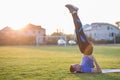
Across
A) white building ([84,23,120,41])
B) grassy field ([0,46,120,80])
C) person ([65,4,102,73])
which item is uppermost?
white building ([84,23,120,41])

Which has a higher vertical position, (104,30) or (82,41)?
(104,30)

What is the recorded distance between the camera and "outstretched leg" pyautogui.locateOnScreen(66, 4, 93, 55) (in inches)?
366

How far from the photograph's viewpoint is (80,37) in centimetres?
936

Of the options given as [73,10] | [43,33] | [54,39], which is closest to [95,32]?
[43,33]

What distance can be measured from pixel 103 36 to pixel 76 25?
8023 centimetres

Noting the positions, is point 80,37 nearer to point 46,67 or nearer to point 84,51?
point 84,51

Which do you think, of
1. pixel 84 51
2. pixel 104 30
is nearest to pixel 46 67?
pixel 84 51

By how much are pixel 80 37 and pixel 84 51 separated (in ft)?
1.53

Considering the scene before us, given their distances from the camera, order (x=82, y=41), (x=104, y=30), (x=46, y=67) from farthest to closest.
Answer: (x=104, y=30) → (x=46, y=67) → (x=82, y=41)

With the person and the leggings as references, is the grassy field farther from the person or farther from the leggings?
the leggings

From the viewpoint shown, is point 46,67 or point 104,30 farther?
point 104,30

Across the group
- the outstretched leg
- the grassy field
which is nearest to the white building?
the grassy field

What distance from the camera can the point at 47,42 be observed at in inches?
2618

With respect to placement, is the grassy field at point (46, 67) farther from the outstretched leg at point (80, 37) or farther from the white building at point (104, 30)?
the white building at point (104, 30)
